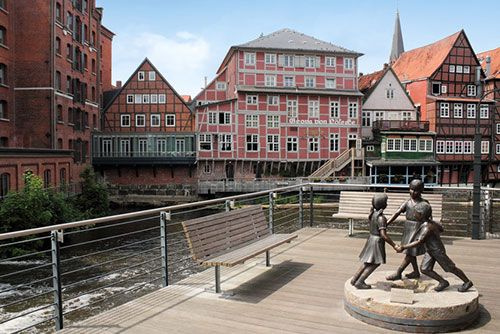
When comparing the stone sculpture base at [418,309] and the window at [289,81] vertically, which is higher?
the window at [289,81]

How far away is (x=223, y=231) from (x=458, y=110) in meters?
41.5

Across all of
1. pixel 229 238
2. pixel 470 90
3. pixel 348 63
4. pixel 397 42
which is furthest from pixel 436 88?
pixel 229 238

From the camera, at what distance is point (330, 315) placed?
15.0 feet

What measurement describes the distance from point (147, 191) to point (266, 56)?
15492mm

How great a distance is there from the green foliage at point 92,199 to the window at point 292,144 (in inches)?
656

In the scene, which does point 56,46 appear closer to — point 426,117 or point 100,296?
point 100,296

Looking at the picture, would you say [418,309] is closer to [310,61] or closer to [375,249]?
[375,249]

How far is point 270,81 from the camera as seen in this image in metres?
40.6

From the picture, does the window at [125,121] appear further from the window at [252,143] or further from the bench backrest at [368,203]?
the bench backrest at [368,203]

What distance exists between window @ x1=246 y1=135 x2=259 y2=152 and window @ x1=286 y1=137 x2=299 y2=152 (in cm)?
272

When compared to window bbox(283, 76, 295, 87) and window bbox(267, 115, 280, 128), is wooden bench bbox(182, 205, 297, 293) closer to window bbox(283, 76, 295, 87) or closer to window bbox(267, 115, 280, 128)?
window bbox(267, 115, 280, 128)

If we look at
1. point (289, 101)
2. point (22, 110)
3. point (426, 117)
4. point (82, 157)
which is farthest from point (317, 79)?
point (22, 110)

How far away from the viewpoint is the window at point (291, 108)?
4068 cm

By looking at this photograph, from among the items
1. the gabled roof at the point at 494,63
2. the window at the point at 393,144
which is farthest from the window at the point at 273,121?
the gabled roof at the point at 494,63
